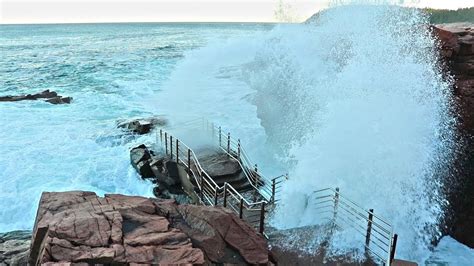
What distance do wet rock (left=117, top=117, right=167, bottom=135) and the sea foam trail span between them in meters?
1.25

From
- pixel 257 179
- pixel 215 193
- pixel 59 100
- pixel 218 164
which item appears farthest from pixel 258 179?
pixel 59 100

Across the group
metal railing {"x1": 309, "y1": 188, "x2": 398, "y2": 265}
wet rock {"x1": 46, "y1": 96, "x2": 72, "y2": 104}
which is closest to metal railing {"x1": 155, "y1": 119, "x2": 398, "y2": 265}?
metal railing {"x1": 309, "y1": 188, "x2": 398, "y2": 265}

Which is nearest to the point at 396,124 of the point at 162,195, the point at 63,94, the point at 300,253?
the point at 300,253

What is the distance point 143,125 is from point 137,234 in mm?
12760

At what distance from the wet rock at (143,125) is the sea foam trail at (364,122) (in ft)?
4.12

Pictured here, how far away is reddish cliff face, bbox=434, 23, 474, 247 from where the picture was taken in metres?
11.4

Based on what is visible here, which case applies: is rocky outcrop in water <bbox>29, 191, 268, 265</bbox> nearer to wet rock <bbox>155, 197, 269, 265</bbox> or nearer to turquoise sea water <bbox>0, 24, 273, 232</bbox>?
wet rock <bbox>155, 197, 269, 265</bbox>

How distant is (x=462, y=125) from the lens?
12398mm

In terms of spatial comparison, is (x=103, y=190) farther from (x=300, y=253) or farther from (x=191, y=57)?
(x=191, y=57)

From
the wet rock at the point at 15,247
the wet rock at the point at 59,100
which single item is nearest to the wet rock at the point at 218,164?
the wet rock at the point at 15,247

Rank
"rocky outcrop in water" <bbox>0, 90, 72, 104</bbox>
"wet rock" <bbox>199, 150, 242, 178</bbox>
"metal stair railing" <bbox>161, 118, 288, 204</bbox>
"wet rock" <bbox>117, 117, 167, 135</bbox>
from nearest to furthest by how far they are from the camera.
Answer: "metal stair railing" <bbox>161, 118, 288, 204</bbox>, "wet rock" <bbox>199, 150, 242, 178</bbox>, "wet rock" <bbox>117, 117, 167, 135</bbox>, "rocky outcrop in water" <bbox>0, 90, 72, 104</bbox>

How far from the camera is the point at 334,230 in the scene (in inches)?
332

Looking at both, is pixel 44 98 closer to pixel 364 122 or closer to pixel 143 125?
pixel 143 125

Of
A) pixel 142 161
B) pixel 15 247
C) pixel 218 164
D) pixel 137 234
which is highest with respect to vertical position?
pixel 137 234
